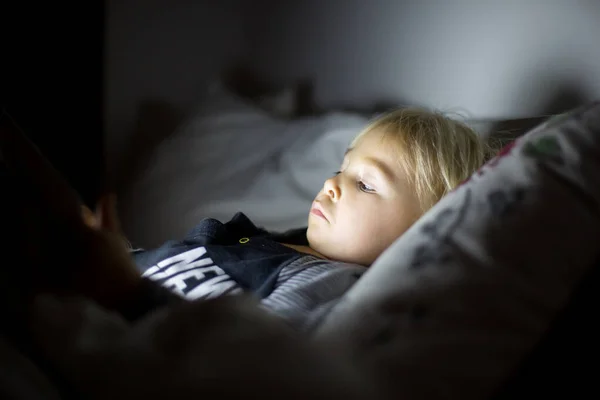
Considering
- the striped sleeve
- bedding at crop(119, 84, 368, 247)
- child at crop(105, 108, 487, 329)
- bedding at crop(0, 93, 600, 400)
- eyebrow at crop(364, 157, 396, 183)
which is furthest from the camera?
bedding at crop(119, 84, 368, 247)

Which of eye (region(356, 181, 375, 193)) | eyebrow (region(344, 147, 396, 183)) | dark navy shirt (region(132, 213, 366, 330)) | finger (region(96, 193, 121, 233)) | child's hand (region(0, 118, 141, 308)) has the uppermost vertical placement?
child's hand (region(0, 118, 141, 308))

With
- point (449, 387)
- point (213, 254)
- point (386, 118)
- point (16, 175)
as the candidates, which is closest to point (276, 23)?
point (386, 118)

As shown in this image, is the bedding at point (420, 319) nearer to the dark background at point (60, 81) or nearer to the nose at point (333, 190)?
the nose at point (333, 190)

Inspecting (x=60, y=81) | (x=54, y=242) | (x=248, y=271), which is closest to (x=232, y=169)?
(x=60, y=81)

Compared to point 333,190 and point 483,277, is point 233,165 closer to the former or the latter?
point 333,190

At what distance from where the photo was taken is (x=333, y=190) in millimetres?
860

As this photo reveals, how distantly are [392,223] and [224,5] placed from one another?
80 cm

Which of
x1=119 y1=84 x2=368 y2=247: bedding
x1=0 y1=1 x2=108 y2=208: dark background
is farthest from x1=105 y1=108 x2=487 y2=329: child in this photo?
x1=0 y1=1 x2=108 y2=208: dark background

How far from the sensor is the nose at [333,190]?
0.86 m

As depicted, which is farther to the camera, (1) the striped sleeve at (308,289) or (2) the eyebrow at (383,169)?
(2) the eyebrow at (383,169)

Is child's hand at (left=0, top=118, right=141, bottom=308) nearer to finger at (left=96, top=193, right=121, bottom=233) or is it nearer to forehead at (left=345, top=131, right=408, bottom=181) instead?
finger at (left=96, top=193, right=121, bottom=233)

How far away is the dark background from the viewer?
4.00 feet

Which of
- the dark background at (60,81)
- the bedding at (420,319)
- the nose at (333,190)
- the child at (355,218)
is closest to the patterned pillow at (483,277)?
the bedding at (420,319)

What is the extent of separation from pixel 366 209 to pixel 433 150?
0.43 feet
